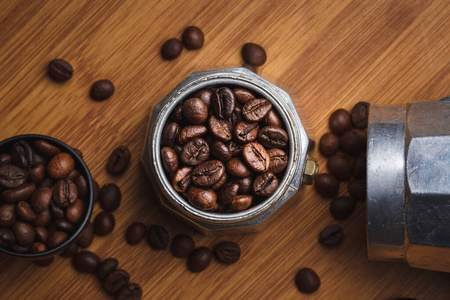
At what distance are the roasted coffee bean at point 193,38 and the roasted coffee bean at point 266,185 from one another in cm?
44

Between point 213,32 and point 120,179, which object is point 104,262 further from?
point 213,32

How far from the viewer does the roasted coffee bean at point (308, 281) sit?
1.23 metres

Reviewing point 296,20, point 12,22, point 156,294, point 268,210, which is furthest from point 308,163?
point 12,22

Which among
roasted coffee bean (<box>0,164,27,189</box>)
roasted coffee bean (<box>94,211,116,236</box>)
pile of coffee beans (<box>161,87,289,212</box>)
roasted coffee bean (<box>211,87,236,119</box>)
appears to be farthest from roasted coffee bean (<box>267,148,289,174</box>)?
roasted coffee bean (<box>0,164,27,189</box>)

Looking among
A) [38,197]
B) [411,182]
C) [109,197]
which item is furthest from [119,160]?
[411,182]

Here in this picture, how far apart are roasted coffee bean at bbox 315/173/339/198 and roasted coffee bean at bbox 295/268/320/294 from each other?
21 cm

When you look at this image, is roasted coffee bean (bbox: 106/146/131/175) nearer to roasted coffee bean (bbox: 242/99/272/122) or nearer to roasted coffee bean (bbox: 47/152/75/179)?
roasted coffee bean (bbox: 47/152/75/179)

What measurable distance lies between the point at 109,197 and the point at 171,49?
1.37 feet

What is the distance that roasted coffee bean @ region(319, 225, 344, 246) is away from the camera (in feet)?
4.02

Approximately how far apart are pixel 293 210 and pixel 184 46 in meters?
A: 0.53

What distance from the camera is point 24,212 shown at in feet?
3.53

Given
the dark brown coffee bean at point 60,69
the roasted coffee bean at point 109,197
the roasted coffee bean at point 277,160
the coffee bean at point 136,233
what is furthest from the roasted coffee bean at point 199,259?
the dark brown coffee bean at point 60,69

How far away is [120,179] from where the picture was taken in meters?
1.26

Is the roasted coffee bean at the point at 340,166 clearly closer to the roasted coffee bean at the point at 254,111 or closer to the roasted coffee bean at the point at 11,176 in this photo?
the roasted coffee bean at the point at 254,111
